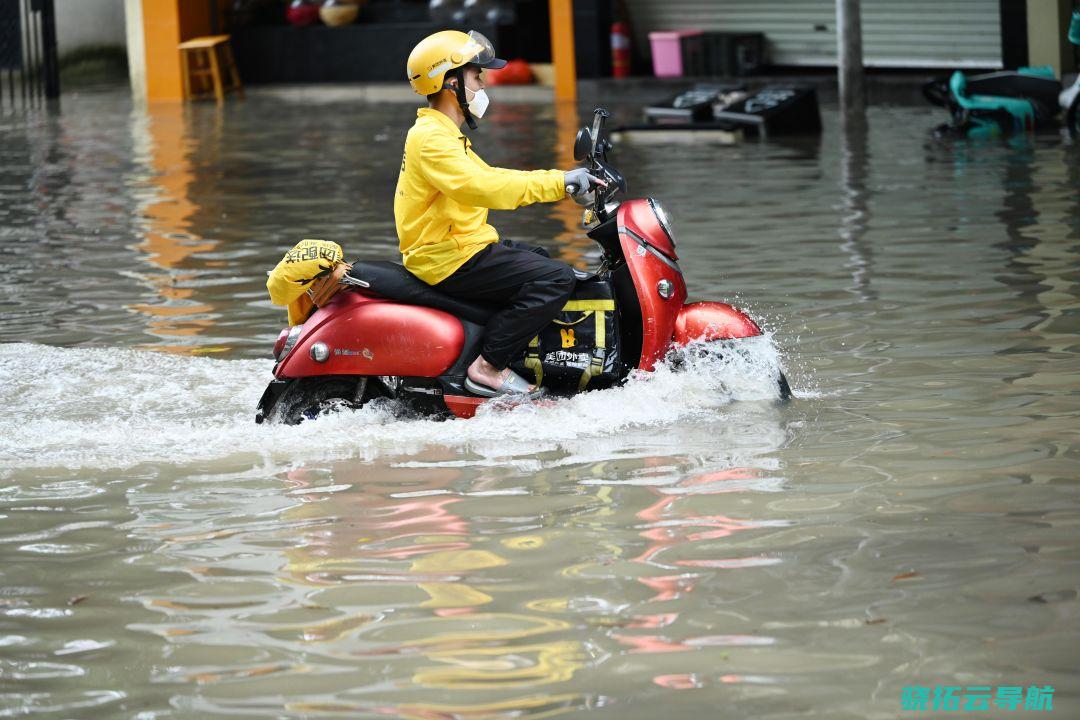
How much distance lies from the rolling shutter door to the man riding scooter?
562 inches

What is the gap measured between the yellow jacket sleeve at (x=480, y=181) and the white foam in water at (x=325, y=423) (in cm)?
86

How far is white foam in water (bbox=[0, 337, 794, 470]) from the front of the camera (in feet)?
20.6

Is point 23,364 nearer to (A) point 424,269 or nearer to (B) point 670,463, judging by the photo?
(A) point 424,269

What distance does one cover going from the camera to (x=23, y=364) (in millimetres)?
7824

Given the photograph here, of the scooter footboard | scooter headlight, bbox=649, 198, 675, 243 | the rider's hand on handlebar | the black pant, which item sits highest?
the rider's hand on handlebar

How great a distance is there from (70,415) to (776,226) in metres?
5.89

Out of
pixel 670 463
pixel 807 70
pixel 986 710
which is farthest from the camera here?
pixel 807 70

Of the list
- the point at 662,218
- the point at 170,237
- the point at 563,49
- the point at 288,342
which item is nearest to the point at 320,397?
the point at 288,342

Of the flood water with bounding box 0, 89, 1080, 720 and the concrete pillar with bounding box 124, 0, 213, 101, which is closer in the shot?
the flood water with bounding box 0, 89, 1080, 720

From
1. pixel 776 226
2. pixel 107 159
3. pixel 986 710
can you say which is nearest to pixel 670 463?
pixel 986 710

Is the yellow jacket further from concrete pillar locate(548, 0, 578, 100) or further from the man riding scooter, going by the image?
concrete pillar locate(548, 0, 578, 100)

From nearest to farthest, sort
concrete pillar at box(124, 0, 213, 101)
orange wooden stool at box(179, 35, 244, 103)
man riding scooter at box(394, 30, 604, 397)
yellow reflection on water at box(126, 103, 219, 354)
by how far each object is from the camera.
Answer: man riding scooter at box(394, 30, 604, 397) → yellow reflection on water at box(126, 103, 219, 354) → orange wooden stool at box(179, 35, 244, 103) → concrete pillar at box(124, 0, 213, 101)

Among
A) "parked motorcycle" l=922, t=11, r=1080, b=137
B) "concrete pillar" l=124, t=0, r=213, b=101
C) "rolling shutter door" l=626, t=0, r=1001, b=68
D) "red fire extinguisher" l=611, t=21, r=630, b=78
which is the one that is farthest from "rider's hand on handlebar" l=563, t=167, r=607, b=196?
"concrete pillar" l=124, t=0, r=213, b=101

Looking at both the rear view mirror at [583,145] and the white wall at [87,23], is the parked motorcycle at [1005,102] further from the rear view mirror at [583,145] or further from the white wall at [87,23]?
the white wall at [87,23]
